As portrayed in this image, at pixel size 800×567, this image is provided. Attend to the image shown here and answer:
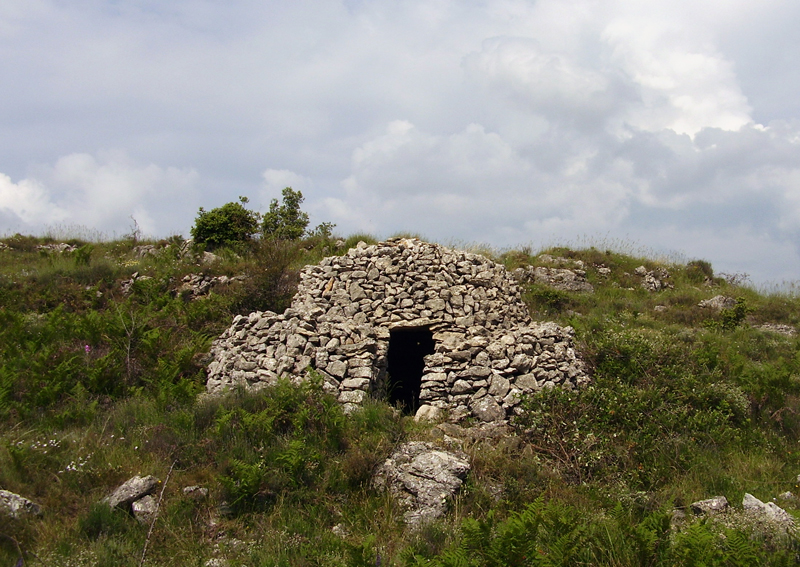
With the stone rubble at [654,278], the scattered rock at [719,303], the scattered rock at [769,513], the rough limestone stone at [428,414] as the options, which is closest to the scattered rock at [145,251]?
the rough limestone stone at [428,414]

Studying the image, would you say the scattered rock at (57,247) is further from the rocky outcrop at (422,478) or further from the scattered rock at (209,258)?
the rocky outcrop at (422,478)

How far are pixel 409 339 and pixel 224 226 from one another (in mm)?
9435

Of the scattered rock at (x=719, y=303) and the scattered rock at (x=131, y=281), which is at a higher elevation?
the scattered rock at (x=719, y=303)

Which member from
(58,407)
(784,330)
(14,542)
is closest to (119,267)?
(58,407)

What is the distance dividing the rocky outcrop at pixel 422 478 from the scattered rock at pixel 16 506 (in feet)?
11.9

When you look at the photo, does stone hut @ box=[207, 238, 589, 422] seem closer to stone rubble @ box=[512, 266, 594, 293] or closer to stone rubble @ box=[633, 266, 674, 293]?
stone rubble @ box=[512, 266, 594, 293]

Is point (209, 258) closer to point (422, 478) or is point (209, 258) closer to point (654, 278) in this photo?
point (422, 478)

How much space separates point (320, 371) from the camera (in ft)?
29.4

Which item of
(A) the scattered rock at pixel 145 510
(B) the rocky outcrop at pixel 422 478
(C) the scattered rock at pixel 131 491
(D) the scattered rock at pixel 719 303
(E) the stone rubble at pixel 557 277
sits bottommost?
(A) the scattered rock at pixel 145 510

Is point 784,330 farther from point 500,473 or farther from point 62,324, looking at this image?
point 62,324

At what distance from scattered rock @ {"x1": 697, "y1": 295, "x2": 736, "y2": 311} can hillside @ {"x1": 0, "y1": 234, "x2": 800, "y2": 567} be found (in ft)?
9.02

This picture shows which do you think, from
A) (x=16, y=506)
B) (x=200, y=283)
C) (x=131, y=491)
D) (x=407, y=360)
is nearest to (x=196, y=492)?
(x=131, y=491)

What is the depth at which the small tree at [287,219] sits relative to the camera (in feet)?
64.8

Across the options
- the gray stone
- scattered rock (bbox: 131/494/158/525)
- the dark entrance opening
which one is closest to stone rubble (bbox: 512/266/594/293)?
the dark entrance opening
